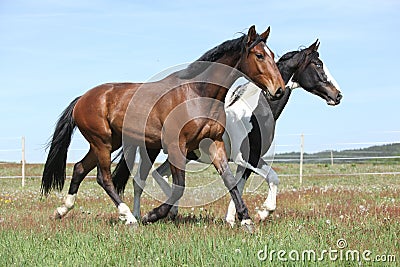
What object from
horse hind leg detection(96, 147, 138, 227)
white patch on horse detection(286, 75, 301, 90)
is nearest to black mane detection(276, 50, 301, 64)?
white patch on horse detection(286, 75, 301, 90)

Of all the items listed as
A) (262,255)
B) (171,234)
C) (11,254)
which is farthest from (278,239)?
(11,254)

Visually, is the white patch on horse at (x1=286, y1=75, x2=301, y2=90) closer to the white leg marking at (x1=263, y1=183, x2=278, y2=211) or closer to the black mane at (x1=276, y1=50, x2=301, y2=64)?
the black mane at (x1=276, y1=50, x2=301, y2=64)

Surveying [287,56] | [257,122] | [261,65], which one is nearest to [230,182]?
[261,65]

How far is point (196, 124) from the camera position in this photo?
6875mm

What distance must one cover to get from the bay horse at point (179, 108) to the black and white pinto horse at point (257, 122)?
2.05 ft

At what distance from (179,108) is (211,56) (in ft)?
2.62

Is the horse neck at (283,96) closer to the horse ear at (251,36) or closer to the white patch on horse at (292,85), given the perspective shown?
the white patch on horse at (292,85)

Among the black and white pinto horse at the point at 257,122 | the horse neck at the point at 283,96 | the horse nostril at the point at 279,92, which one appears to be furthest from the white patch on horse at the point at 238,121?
the horse nostril at the point at 279,92

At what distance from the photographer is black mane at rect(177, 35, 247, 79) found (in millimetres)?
7039

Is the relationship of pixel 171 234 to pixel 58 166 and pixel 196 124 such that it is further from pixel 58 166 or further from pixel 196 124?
pixel 58 166

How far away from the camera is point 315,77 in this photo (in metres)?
8.83

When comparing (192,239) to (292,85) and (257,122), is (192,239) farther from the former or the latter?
(292,85)

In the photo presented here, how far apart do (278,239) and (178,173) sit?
1891 mm

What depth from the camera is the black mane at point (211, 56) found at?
277 inches
